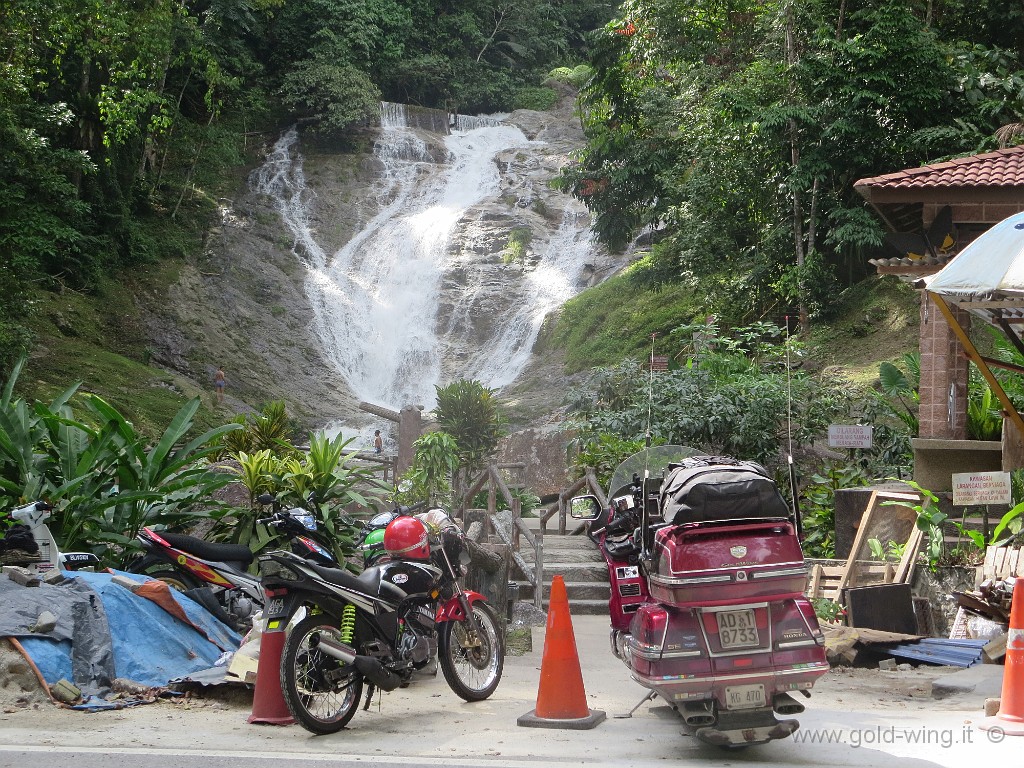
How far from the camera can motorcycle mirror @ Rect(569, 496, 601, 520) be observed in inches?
240

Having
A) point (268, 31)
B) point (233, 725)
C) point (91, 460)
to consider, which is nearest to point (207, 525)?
point (91, 460)

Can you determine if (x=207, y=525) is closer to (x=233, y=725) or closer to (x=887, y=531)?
(x=233, y=725)

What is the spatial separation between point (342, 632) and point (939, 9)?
66.1 feet

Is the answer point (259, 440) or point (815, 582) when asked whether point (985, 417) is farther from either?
point (259, 440)

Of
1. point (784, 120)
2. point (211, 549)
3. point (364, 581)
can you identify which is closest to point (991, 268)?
point (364, 581)

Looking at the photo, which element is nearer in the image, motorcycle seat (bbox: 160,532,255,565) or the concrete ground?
the concrete ground

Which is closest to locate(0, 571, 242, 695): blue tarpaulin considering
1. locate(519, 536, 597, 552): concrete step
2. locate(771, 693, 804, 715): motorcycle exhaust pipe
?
locate(771, 693, 804, 715): motorcycle exhaust pipe

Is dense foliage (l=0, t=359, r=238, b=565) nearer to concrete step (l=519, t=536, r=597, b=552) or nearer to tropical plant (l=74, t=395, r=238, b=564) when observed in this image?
tropical plant (l=74, t=395, r=238, b=564)

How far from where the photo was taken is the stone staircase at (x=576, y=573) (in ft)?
37.2

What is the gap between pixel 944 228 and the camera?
11445mm

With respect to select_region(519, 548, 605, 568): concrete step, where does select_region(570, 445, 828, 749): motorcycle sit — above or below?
above

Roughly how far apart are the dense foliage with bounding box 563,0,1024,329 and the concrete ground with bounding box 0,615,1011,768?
14466 mm

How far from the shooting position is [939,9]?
68.8 feet

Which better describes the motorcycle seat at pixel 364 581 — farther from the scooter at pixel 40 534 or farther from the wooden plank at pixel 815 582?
the wooden plank at pixel 815 582
